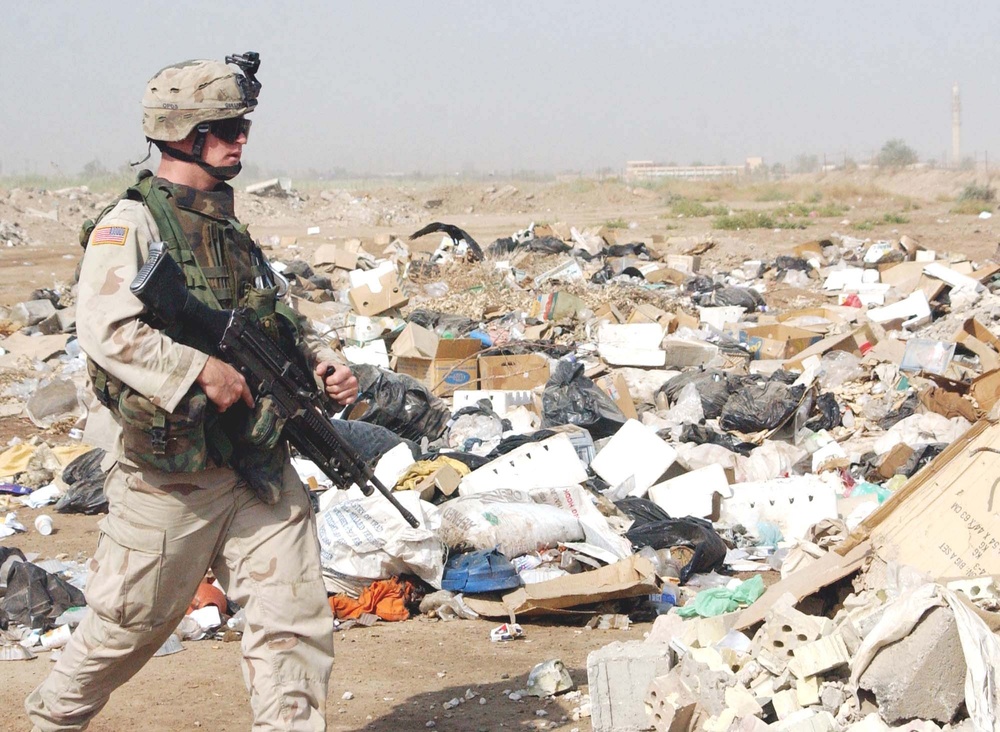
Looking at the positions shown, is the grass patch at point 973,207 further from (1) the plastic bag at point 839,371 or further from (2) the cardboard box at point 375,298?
(1) the plastic bag at point 839,371

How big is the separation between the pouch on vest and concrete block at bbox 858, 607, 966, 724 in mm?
1592

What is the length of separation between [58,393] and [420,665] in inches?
188

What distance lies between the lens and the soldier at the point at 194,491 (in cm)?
225

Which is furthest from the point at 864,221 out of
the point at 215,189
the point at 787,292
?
the point at 215,189

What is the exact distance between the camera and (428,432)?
6.48 meters

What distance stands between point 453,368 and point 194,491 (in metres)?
5.12

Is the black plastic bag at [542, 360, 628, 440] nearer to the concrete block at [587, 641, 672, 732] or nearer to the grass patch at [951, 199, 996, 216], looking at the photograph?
the concrete block at [587, 641, 672, 732]

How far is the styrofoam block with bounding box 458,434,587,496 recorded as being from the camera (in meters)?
Answer: 5.01

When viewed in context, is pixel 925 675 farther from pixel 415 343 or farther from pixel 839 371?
pixel 415 343

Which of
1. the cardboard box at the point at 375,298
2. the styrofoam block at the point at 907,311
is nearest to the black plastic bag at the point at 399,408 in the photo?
the cardboard box at the point at 375,298

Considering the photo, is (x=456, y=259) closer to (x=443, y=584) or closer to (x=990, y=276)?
(x=990, y=276)

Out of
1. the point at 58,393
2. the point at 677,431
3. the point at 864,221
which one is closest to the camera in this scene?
the point at 677,431

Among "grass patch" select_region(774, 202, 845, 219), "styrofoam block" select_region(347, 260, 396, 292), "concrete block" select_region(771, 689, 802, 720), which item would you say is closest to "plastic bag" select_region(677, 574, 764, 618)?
"concrete block" select_region(771, 689, 802, 720)

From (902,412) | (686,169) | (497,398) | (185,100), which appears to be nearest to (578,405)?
(497,398)
